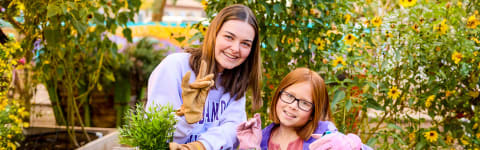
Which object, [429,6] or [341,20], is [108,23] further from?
[429,6]

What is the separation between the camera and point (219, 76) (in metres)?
1.46

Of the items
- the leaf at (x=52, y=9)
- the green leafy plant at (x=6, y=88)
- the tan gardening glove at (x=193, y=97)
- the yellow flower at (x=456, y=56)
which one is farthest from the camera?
the yellow flower at (x=456, y=56)

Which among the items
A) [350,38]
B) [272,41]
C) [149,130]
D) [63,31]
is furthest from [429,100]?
[63,31]

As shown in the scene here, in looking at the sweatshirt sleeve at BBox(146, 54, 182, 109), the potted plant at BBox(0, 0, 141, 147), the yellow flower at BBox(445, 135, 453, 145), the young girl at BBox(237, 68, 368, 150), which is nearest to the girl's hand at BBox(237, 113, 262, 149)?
the young girl at BBox(237, 68, 368, 150)

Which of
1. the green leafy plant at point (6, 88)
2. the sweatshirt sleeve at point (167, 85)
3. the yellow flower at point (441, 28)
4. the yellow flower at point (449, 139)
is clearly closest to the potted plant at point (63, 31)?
the green leafy plant at point (6, 88)

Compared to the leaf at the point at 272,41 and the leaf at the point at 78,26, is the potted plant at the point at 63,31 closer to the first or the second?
the leaf at the point at 78,26

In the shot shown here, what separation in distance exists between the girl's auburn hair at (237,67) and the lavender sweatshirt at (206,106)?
1.1 inches

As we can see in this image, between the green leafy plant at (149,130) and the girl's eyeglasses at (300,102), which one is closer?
the green leafy plant at (149,130)

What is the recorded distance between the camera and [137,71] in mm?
3408

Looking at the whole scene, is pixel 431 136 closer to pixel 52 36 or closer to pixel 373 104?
pixel 373 104

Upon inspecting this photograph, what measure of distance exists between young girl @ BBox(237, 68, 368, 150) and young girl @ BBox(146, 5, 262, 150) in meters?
0.09

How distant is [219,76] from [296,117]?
12.8 inches

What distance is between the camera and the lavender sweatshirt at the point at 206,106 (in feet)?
4.13

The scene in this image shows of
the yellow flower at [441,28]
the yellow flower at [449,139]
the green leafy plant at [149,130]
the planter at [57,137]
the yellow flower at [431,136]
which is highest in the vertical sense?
the yellow flower at [441,28]
